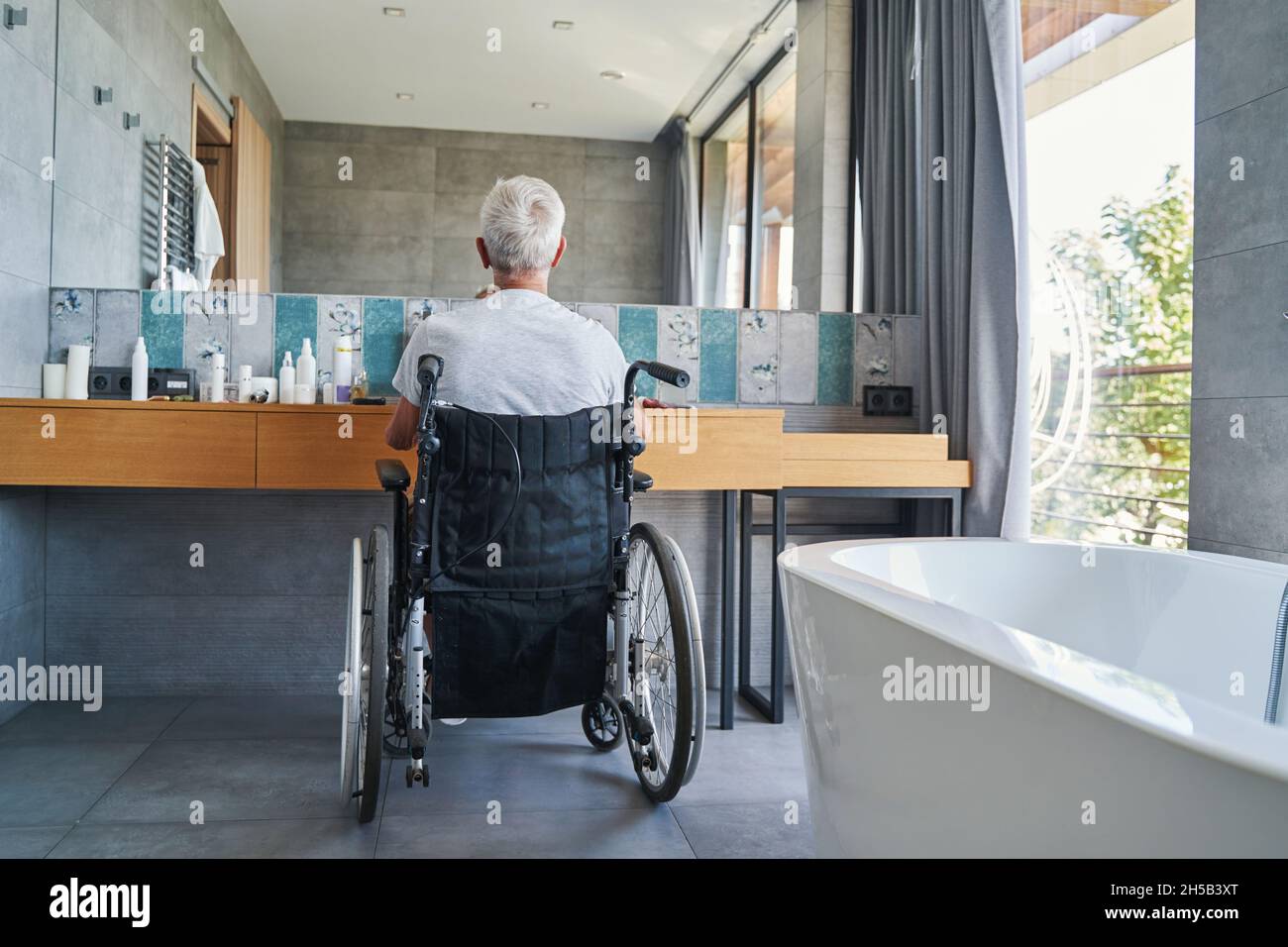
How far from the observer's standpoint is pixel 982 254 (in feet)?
9.11

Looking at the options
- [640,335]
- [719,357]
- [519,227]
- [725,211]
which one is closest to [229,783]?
[519,227]

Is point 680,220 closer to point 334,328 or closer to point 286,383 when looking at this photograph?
point 334,328

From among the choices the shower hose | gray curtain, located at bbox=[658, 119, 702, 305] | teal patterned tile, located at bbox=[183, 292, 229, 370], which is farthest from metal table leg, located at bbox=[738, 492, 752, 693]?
teal patterned tile, located at bbox=[183, 292, 229, 370]

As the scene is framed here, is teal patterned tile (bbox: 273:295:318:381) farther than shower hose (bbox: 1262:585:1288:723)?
Yes

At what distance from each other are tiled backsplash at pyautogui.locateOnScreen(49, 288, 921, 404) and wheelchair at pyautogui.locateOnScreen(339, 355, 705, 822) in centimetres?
115

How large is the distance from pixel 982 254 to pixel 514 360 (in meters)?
1.52

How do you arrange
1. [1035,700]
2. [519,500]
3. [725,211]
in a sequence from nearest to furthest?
[1035,700]
[519,500]
[725,211]

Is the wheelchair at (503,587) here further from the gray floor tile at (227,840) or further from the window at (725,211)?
the window at (725,211)

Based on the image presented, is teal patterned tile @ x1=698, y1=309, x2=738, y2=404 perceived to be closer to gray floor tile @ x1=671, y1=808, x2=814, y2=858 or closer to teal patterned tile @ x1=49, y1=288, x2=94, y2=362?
gray floor tile @ x1=671, y1=808, x2=814, y2=858

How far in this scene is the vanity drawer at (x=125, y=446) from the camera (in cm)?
239

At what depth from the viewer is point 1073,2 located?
2.83 meters

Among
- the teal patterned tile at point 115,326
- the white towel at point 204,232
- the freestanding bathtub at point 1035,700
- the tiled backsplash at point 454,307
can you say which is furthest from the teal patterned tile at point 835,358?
the teal patterned tile at point 115,326

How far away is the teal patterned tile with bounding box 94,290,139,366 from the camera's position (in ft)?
9.34
